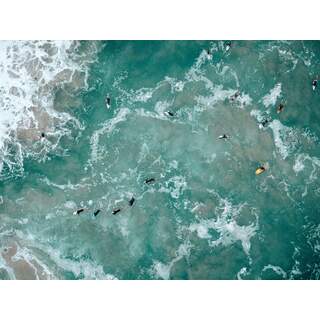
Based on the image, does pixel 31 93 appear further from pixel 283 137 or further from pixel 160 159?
pixel 283 137

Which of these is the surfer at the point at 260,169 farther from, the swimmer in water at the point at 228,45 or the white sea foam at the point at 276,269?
the swimmer in water at the point at 228,45

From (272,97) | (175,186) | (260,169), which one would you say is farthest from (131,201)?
(272,97)

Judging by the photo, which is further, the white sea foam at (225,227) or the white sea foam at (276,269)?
the white sea foam at (225,227)

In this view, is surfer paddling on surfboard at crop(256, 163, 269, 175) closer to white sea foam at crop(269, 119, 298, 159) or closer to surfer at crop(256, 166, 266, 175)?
surfer at crop(256, 166, 266, 175)

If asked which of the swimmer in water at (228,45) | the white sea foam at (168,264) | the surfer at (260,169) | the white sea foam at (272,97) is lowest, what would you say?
the white sea foam at (168,264)

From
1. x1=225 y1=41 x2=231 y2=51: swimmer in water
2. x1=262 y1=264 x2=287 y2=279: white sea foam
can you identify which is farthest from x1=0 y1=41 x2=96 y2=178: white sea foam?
x1=262 y1=264 x2=287 y2=279: white sea foam

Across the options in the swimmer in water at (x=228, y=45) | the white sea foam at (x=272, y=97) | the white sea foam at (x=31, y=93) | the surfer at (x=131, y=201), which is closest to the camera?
the swimmer in water at (x=228, y=45)

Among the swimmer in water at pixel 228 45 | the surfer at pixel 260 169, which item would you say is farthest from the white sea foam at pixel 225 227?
the swimmer in water at pixel 228 45
